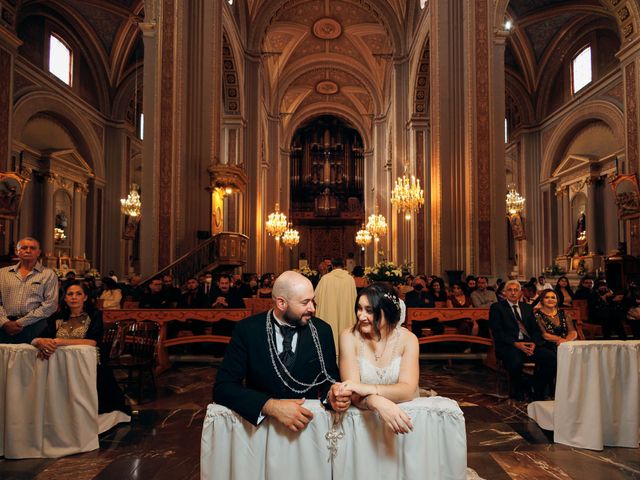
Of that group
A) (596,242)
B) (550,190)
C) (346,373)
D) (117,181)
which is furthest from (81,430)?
(550,190)

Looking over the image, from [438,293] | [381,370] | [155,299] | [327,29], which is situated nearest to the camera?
[381,370]

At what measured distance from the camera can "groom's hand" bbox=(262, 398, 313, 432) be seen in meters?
2.20

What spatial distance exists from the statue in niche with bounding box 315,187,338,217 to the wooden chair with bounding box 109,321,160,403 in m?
28.6

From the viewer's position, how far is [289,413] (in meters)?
2.21

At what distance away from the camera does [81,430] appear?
4078 mm

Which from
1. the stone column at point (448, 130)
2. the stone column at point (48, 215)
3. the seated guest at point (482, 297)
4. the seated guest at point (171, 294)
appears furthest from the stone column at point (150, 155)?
the stone column at point (48, 215)

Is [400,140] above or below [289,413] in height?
above

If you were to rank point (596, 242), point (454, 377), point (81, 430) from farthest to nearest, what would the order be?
point (596, 242), point (454, 377), point (81, 430)

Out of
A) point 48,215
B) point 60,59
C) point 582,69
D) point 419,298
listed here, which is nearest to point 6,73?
point 48,215

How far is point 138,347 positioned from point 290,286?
4.07 meters

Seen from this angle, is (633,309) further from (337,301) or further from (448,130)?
(448,130)

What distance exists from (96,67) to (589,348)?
68.5 ft

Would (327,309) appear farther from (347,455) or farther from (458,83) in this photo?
(458,83)

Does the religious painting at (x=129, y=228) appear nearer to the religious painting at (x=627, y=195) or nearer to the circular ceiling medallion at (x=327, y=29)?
the circular ceiling medallion at (x=327, y=29)
